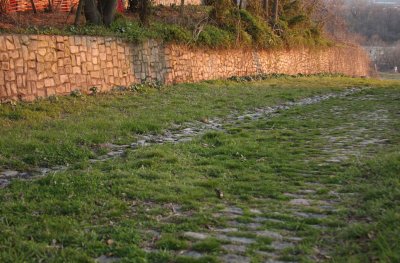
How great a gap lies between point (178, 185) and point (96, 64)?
8.14 meters

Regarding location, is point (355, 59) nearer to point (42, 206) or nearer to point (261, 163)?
point (261, 163)

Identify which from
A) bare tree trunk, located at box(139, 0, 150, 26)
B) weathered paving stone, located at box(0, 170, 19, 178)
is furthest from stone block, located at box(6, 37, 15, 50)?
bare tree trunk, located at box(139, 0, 150, 26)

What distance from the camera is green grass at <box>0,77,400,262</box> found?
4.21m

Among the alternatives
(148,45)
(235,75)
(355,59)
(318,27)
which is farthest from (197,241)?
(355,59)

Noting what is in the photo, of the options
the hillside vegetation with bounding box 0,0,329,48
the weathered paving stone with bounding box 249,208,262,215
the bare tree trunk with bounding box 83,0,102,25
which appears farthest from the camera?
the bare tree trunk with bounding box 83,0,102,25

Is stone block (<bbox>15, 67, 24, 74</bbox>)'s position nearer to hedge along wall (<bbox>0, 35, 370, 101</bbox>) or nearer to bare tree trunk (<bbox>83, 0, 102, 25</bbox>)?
hedge along wall (<bbox>0, 35, 370, 101</bbox>)

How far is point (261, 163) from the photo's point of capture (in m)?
7.30

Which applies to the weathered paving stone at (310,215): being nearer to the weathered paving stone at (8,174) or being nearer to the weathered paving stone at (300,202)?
the weathered paving stone at (300,202)

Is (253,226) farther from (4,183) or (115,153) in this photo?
(115,153)

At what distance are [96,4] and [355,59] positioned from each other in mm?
30849

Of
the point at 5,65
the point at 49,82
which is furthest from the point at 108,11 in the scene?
the point at 5,65

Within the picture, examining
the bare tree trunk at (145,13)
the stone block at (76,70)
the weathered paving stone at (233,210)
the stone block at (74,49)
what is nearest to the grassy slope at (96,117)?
the stone block at (76,70)

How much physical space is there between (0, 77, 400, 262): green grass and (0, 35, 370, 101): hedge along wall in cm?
80

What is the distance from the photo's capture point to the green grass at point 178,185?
421 cm
